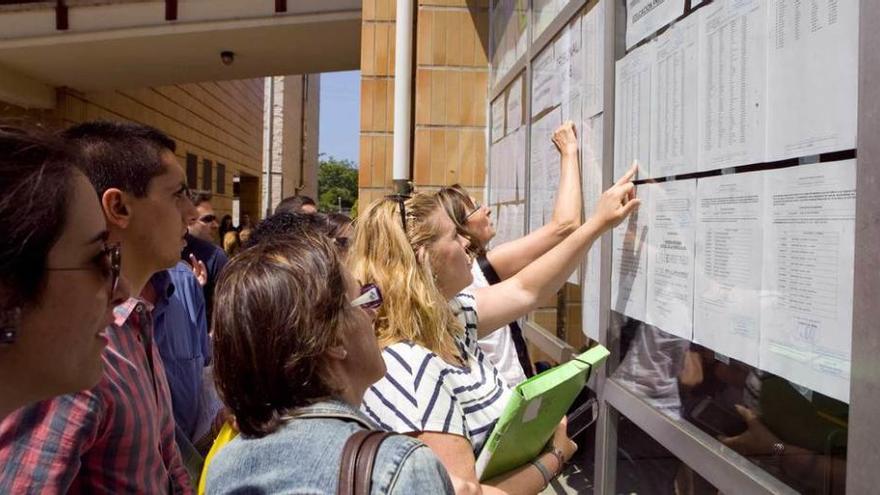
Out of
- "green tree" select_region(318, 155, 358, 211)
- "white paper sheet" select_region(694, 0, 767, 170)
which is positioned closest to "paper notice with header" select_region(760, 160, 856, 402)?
"white paper sheet" select_region(694, 0, 767, 170)

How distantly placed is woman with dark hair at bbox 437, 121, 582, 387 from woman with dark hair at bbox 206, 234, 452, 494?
3.15 feet

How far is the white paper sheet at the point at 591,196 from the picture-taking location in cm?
244

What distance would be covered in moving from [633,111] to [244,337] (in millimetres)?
1325

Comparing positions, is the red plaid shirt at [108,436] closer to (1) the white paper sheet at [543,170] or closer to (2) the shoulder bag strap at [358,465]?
(2) the shoulder bag strap at [358,465]

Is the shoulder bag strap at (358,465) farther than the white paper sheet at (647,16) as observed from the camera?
No

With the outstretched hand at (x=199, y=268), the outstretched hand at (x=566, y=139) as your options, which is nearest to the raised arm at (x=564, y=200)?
the outstretched hand at (x=566, y=139)

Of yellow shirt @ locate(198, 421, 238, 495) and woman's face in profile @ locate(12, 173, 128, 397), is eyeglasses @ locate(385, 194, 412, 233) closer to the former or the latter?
yellow shirt @ locate(198, 421, 238, 495)

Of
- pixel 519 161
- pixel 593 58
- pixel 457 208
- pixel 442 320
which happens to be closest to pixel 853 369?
pixel 442 320

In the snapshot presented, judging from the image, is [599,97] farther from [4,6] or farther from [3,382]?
[4,6]

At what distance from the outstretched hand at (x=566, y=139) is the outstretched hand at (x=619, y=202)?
22.0 inches

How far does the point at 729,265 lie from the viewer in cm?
151

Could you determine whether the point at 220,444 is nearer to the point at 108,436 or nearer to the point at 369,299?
the point at 108,436

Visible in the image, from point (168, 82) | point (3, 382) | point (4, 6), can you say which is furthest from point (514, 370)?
point (168, 82)

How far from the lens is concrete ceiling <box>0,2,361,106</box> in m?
9.17
